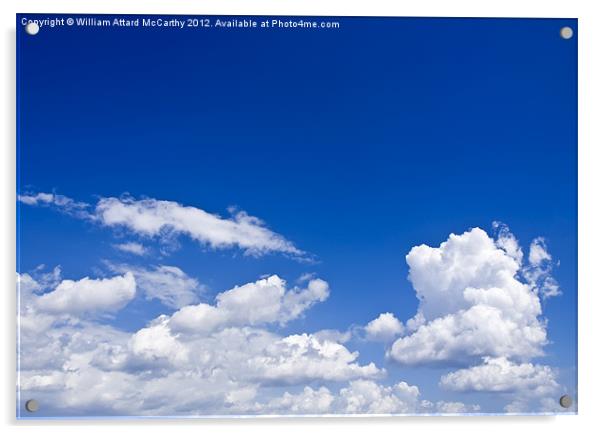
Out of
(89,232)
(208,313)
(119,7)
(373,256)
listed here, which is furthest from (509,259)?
(119,7)

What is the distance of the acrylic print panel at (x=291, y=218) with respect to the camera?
2646 mm

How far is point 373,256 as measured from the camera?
8.77 ft

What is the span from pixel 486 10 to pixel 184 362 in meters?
1.66

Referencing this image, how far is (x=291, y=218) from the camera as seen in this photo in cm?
268

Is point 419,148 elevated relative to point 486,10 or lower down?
lower down

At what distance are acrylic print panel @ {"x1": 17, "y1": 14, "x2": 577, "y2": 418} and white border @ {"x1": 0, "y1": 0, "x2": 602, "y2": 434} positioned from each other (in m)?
0.04

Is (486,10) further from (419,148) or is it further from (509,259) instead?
(509,259)

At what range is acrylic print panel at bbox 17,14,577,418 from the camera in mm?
2646

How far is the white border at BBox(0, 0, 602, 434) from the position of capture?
2.63 m
